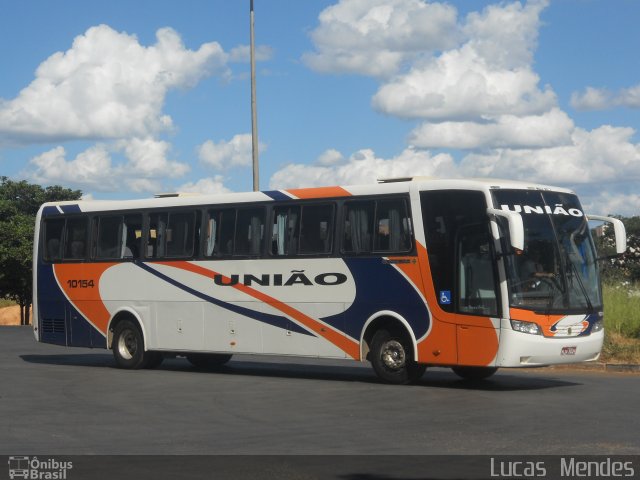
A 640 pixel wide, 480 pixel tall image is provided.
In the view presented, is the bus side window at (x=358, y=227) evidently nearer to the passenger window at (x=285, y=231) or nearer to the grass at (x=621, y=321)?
the passenger window at (x=285, y=231)

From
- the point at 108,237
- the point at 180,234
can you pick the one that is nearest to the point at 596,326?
the point at 180,234

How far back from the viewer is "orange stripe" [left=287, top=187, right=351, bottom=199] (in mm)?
18920

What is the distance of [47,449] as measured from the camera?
434 inches

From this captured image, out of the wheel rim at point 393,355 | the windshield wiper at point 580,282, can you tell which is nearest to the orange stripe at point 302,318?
the wheel rim at point 393,355

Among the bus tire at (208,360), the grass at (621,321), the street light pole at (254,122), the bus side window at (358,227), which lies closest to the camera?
the bus side window at (358,227)

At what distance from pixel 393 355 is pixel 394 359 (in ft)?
0.22

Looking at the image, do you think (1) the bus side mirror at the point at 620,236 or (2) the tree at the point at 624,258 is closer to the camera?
(1) the bus side mirror at the point at 620,236

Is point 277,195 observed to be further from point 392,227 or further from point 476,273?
point 476,273

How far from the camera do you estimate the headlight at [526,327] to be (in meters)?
16.5

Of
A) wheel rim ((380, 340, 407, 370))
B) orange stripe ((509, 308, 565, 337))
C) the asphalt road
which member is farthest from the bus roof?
the asphalt road

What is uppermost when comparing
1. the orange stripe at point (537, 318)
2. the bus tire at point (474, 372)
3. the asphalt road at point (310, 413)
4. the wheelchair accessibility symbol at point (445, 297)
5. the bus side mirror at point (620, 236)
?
the bus side mirror at point (620, 236)

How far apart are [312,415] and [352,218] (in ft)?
17.3

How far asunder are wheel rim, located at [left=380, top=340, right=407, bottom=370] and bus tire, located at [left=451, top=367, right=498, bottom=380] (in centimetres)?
126

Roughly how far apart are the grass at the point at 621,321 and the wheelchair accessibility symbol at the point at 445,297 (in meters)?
5.98
